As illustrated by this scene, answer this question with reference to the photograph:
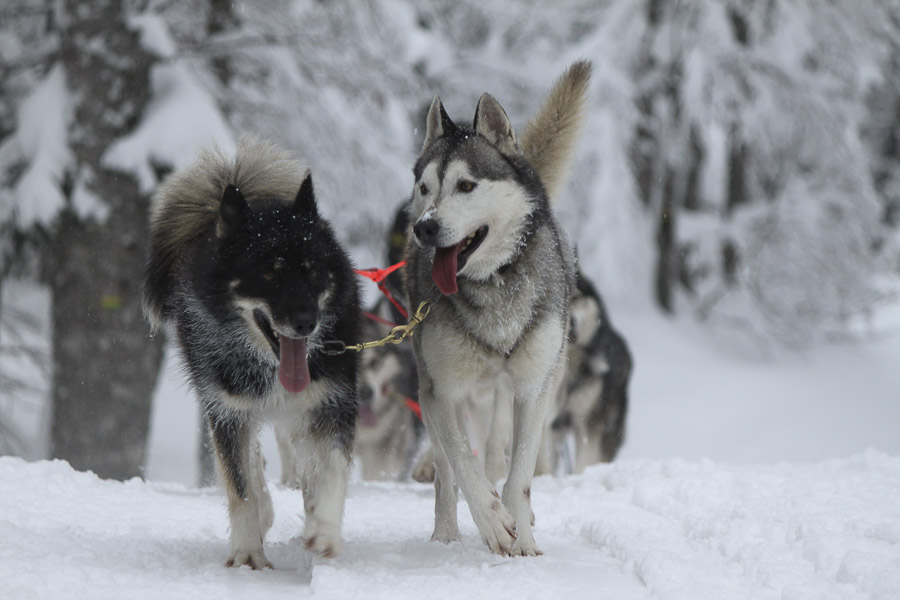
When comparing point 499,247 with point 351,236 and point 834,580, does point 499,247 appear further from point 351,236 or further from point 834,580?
point 351,236

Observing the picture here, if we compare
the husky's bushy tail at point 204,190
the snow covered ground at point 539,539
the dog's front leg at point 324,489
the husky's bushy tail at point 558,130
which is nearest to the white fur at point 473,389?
the snow covered ground at point 539,539

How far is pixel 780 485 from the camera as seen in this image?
15.0 ft

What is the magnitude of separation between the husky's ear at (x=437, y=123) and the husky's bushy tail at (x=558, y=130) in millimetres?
446

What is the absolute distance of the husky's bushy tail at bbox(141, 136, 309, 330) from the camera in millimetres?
3750

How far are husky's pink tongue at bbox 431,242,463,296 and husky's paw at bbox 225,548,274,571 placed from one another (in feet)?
3.83

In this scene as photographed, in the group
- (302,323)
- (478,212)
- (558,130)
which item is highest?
(558,130)

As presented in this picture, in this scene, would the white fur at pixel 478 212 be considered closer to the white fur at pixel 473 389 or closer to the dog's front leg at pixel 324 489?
the white fur at pixel 473 389

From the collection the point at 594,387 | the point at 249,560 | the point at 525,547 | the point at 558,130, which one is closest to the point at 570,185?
the point at 594,387

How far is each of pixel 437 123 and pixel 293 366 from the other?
1286mm

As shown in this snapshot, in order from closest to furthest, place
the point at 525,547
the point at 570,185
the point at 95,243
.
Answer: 1. the point at 525,547
2. the point at 95,243
3. the point at 570,185

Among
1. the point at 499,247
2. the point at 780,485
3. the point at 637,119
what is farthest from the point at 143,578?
the point at 637,119

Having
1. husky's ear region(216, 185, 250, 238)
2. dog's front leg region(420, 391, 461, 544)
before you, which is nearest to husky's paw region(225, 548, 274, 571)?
dog's front leg region(420, 391, 461, 544)

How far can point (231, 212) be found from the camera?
126 inches

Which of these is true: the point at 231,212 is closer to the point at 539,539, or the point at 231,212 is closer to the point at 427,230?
the point at 427,230
